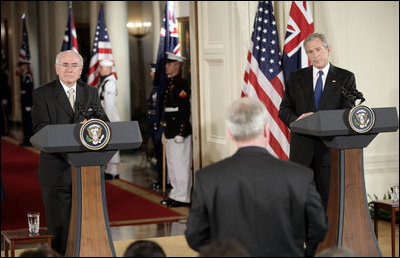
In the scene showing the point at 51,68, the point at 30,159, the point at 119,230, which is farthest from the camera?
the point at 51,68

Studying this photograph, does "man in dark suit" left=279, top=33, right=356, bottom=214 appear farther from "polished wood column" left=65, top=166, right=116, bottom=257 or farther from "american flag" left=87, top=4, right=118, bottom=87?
"american flag" left=87, top=4, right=118, bottom=87

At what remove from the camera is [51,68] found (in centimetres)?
1962

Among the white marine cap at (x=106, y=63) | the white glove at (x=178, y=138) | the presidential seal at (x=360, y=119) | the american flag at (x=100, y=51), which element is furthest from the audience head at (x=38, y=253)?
the american flag at (x=100, y=51)

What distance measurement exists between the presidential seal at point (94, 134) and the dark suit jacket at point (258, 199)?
141 centimetres

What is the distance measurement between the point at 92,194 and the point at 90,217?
5.5 inches

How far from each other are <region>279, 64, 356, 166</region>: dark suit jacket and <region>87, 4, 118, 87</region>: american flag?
269 inches

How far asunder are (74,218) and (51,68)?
1554 centimetres

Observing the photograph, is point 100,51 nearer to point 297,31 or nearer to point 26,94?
point 26,94

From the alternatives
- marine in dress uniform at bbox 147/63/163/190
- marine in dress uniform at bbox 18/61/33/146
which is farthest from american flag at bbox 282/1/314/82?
marine in dress uniform at bbox 18/61/33/146

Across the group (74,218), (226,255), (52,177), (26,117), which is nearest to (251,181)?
(226,255)

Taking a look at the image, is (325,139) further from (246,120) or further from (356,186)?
(246,120)

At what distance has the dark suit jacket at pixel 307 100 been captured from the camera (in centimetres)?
541

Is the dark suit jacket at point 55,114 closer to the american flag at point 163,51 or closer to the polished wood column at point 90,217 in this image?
the polished wood column at point 90,217

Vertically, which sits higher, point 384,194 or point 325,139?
point 325,139
